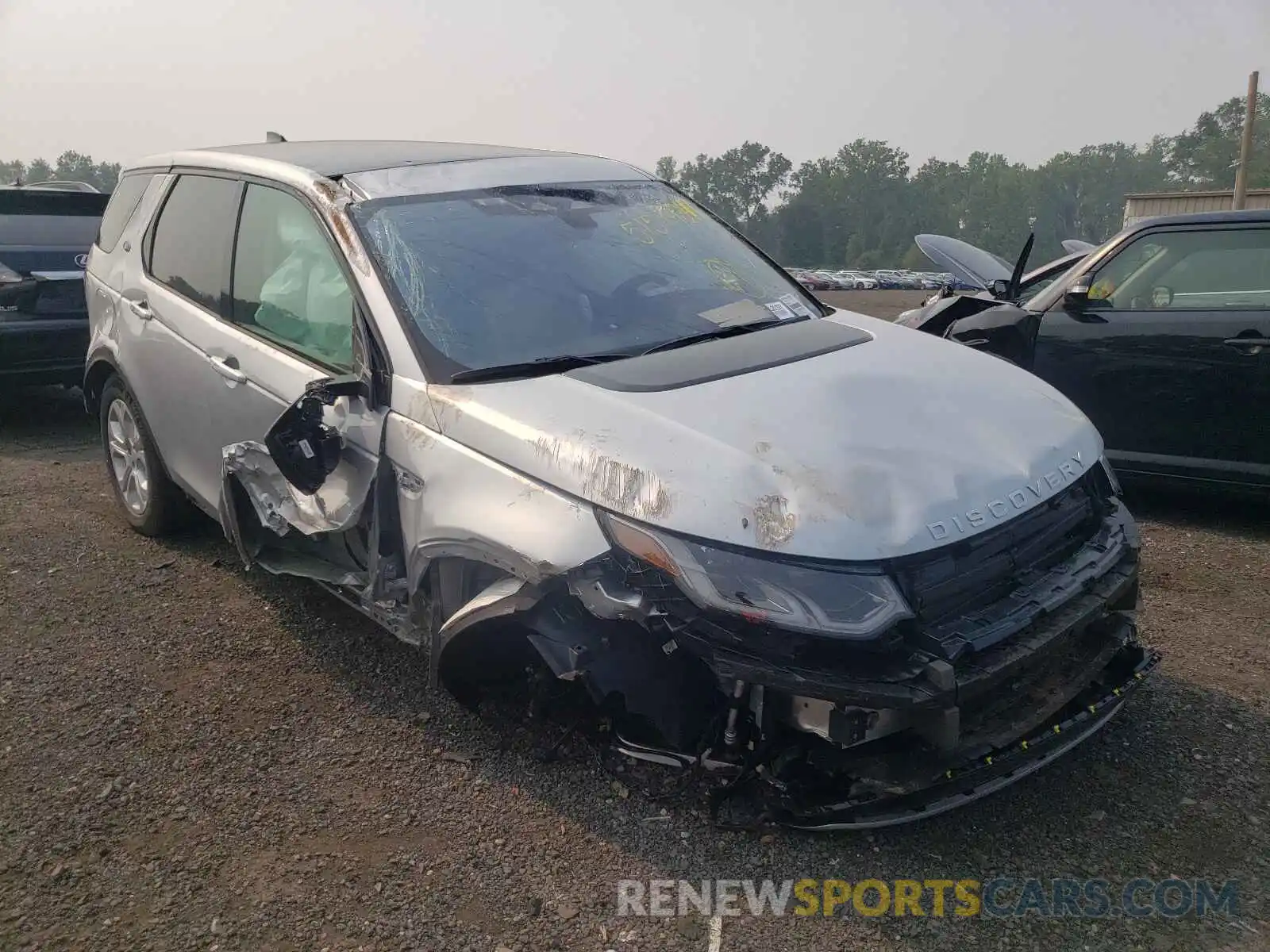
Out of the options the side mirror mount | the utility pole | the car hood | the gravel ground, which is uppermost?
the utility pole

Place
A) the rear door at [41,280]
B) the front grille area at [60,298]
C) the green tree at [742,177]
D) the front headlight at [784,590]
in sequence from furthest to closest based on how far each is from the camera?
1. the green tree at [742,177]
2. the front grille area at [60,298]
3. the rear door at [41,280]
4. the front headlight at [784,590]

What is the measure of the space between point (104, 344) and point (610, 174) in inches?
104

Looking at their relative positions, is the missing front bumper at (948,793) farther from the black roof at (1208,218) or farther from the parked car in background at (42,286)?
the parked car in background at (42,286)

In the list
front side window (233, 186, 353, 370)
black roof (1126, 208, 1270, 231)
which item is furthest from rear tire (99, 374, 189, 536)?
black roof (1126, 208, 1270, 231)

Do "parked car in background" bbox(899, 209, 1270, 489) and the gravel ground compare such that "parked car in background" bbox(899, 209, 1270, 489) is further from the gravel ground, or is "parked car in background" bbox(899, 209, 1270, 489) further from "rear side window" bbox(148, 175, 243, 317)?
"rear side window" bbox(148, 175, 243, 317)

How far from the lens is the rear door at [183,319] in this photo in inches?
152

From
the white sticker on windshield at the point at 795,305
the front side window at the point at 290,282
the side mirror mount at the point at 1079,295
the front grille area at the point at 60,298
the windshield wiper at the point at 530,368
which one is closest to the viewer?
the windshield wiper at the point at 530,368

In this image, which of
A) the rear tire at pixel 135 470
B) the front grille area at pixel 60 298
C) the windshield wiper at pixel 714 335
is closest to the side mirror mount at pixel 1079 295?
the windshield wiper at pixel 714 335

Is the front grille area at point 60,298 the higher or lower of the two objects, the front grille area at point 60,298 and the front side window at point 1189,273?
the lower

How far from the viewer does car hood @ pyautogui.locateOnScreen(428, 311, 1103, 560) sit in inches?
91.3

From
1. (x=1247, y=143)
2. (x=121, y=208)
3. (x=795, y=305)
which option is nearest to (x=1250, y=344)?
(x=795, y=305)

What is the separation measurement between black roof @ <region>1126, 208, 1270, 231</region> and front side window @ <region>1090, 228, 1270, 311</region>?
6 cm

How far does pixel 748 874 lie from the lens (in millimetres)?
2492

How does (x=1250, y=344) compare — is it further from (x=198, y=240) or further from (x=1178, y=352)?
(x=198, y=240)
